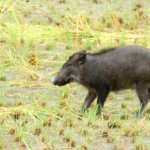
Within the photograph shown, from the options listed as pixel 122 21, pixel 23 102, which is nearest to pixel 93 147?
pixel 23 102

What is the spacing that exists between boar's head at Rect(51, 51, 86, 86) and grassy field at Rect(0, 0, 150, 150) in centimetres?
31

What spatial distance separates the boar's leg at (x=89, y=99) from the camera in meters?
10.4

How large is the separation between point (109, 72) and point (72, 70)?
44cm

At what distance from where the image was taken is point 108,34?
14227 millimetres

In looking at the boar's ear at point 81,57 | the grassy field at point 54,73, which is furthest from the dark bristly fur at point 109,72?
the grassy field at point 54,73

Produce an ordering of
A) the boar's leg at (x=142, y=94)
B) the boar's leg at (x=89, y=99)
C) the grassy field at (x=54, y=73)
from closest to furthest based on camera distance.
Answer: the grassy field at (x=54, y=73) → the boar's leg at (x=142, y=94) → the boar's leg at (x=89, y=99)

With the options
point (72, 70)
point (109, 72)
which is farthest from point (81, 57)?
point (109, 72)

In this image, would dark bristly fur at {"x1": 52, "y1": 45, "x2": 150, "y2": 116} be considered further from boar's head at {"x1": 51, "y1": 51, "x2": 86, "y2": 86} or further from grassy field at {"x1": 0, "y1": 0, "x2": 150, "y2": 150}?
grassy field at {"x1": 0, "y1": 0, "x2": 150, "y2": 150}

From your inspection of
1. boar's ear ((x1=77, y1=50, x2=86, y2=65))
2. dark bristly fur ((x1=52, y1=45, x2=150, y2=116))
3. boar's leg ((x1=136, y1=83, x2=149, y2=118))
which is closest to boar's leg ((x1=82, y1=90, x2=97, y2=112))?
dark bristly fur ((x1=52, y1=45, x2=150, y2=116))

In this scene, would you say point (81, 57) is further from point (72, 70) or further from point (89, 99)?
point (89, 99)

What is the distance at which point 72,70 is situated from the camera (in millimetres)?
10539

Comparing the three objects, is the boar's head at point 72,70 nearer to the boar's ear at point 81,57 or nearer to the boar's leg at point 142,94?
the boar's ear at point 81,57

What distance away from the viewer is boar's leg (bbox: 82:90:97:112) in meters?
10.4

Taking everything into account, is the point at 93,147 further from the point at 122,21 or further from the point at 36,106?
the point at 122,21
